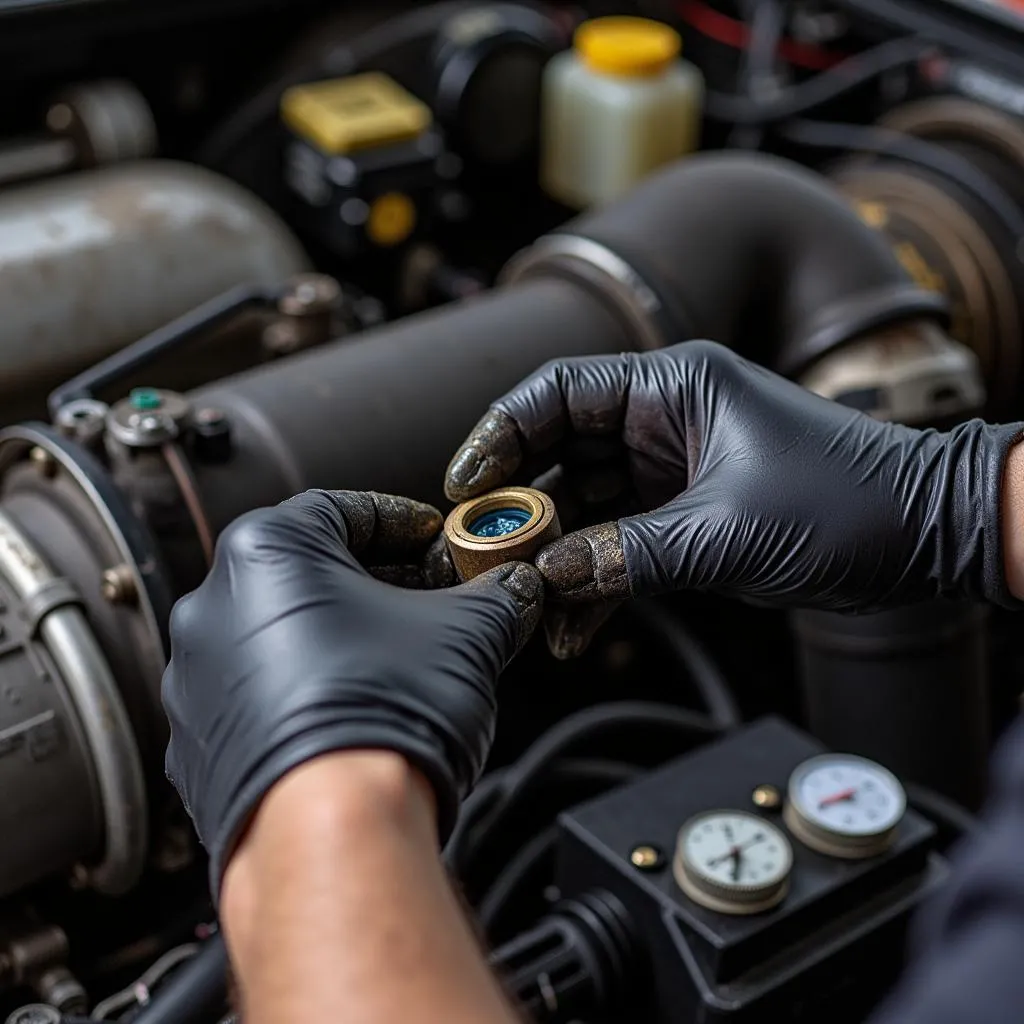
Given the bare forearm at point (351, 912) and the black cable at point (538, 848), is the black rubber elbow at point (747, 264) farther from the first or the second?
the bare forearm at point (351, 912)

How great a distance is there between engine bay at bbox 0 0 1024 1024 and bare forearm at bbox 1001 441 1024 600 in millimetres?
240

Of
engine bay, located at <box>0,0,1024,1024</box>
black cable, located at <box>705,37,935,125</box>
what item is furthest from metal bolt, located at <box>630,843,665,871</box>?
black cable, located at <box>705,37,935,125</box>

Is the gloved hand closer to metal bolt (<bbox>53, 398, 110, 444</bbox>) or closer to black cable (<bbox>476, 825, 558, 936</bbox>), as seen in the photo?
metal bolt (<bbox>53, 398, 110, 444</bbox>)

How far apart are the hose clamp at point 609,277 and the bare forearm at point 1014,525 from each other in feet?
1.23

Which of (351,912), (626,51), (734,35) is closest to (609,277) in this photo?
(626,51)

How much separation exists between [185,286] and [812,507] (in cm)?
86

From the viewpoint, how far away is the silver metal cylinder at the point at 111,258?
146 centimetres

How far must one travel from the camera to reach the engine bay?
1.07m

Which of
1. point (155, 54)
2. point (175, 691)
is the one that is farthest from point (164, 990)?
point (155, 54)

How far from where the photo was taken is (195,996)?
99 centimetres

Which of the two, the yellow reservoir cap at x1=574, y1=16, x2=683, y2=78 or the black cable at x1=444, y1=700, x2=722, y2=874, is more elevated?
the yellow reservoir cap at x1=574, y1=16, x2=683, y2=78

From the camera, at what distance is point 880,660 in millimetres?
1380

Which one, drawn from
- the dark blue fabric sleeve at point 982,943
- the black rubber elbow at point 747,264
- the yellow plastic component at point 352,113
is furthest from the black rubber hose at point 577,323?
the dark blue fabric sleeve at point 982,943

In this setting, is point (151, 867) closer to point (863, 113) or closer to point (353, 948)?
point (353, 948)
